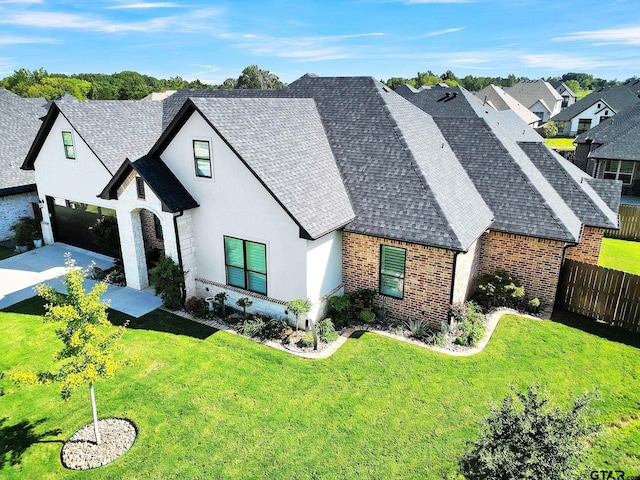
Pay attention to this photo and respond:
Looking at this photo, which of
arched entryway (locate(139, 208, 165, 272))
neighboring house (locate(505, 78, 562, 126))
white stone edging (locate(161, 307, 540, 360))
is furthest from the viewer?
neighboring house (locate(505, 78, 562, 126))

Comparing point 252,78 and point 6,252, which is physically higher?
point 252,78

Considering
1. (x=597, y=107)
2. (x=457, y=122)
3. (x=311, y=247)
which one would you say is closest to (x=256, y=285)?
(x=311, y=247)

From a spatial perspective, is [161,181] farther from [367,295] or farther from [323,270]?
[367,295]

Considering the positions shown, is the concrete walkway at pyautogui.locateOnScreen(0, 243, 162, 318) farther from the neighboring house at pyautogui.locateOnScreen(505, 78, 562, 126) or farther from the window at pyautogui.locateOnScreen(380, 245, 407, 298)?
the neighboring house at pyautogui.locateOnScreen(505, 78, 562, 126)

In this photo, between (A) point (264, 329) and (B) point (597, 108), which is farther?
(B) point (597, 108)

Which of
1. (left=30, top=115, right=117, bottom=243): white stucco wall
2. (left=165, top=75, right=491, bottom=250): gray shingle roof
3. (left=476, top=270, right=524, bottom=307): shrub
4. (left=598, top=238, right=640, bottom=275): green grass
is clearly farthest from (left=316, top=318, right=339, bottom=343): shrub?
(left=598, top=238, right=640, bottom=275): green grass

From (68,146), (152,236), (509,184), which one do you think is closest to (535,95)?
(509,184)
